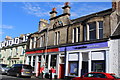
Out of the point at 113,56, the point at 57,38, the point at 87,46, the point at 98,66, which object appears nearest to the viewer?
the point at 113,56

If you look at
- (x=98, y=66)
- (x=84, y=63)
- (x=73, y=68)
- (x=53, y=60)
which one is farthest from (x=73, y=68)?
(x=53, y=60)

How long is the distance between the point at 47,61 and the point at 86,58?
8069 millimetres

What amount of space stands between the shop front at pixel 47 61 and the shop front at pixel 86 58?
1.46 metres

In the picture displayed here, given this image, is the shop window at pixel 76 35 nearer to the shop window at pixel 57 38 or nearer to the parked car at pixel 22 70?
the shop window at pixel 57 38

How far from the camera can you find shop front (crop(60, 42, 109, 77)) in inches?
691

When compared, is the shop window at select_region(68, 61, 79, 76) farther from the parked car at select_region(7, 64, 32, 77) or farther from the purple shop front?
the parked car at select_region(7, 64, 32, 77)

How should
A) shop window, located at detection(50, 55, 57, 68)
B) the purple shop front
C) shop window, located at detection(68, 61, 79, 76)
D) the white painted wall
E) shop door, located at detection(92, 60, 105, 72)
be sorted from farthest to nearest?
shop window, located at detection(50, 55, 57, 68), shop window, located at detection(68, 61, 79, 76), the purple shop front, shop door, located at detection(92, 60, 105, 72), the white painted wall

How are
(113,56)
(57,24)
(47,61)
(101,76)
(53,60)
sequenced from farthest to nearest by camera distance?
(47,61)
(57,24)
(53,60)
(113,56)
(101,76)

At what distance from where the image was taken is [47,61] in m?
25.3

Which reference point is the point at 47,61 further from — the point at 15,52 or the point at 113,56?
the point at 15,52

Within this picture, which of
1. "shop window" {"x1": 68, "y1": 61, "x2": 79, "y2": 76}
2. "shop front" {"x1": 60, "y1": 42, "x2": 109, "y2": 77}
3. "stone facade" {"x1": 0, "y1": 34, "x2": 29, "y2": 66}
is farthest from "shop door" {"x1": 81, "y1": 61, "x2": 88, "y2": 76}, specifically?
"stone facade" {"x1": 0, "y1": 34, "x2": 29, "y2": 66}

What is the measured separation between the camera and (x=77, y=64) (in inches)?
796

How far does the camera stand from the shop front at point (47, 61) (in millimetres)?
22719

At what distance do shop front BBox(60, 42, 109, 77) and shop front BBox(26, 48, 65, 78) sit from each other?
1458 millimetres
